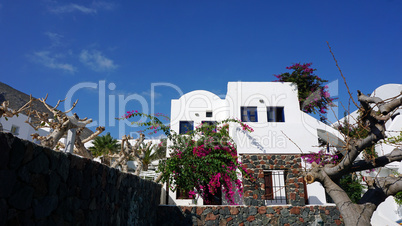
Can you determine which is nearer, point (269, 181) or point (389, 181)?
point (389, 181)

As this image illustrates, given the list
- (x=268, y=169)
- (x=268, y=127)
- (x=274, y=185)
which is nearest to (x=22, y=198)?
(x=268, y=169)

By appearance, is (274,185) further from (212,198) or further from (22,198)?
(22,198)

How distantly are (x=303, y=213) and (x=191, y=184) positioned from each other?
15.3 ft

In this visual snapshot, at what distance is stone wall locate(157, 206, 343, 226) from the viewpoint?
32.9 feet

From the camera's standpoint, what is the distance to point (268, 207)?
33.5 ft

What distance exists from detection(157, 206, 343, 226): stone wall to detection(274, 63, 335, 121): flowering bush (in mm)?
8106

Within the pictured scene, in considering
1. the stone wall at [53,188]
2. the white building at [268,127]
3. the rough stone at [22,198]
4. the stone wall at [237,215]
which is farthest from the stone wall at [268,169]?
the rough stone at [22,198]

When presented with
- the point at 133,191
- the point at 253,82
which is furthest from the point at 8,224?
the point at 253,82

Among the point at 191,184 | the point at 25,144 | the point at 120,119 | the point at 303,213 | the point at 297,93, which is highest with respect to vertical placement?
the point at 297,93

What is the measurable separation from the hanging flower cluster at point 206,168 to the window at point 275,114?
3.48 m

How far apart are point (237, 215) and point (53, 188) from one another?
27.0 ft

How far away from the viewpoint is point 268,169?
11180mm

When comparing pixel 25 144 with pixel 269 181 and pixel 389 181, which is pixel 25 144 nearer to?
pixel 389 181

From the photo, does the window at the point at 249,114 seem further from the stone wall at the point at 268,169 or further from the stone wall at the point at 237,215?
the stone wall at the point at 237,215
